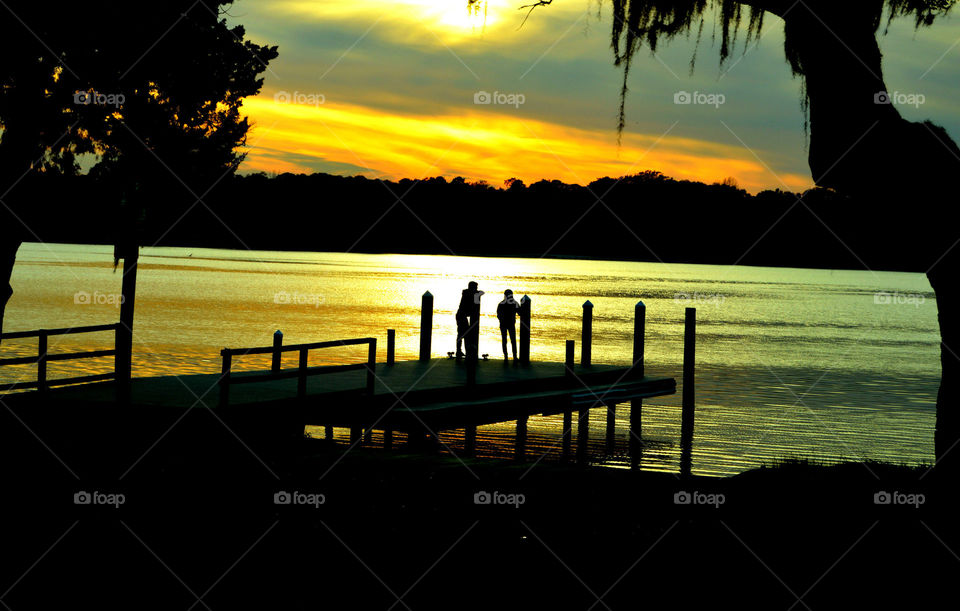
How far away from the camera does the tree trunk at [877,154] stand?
9250mm

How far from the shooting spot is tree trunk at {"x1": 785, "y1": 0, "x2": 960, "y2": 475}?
364 inches

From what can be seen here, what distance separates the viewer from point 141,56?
1401cm

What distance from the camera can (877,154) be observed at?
9.30m

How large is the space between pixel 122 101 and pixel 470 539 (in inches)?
328

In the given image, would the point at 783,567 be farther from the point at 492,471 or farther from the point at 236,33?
the point at 236,33

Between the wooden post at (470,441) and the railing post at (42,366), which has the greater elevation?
the railing post at (42,366)

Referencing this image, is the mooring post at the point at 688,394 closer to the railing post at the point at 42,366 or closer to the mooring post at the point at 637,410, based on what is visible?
the mooring post at the point at 637,410

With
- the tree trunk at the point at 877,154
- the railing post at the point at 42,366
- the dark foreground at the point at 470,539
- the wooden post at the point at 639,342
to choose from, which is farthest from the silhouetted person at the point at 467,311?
the tree trunk at the point at 877,154

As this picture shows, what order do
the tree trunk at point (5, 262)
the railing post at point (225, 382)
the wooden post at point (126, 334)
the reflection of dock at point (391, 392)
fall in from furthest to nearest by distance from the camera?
the reflection of dock at point (391, 392)
the wooden post at point (126, 334)
the railing post at point (225, 382)
the tree trunk at point (5, 262)

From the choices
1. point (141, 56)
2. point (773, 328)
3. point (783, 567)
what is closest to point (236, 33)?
point (141, 56)

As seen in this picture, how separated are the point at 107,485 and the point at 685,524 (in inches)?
248

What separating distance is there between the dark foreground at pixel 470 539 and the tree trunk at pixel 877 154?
143 centimetres

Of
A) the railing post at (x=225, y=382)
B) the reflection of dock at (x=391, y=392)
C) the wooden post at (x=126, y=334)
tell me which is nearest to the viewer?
the railing post at (x=225, y=382)

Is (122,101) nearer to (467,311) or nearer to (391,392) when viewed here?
(391,392)
